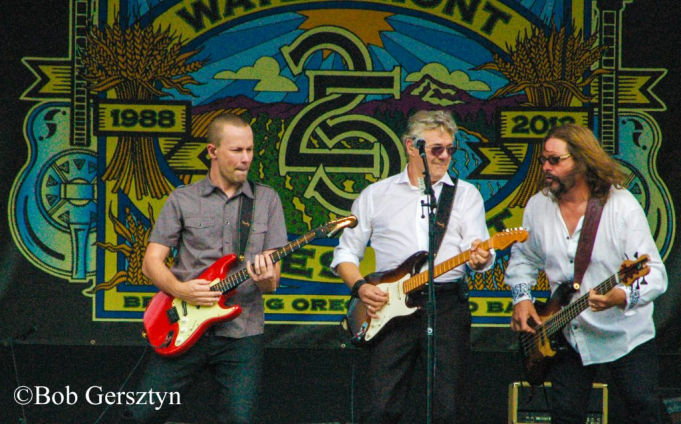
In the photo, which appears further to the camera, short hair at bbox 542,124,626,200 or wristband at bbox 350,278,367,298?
wristband at bbox 350,278,367,298

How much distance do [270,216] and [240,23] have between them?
7.48 feet

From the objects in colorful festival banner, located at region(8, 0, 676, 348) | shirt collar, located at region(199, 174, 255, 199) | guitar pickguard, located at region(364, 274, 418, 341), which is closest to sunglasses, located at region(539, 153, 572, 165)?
guitar pickguard, located at region(364, 274, 418, 341)

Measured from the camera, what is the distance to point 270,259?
454cm

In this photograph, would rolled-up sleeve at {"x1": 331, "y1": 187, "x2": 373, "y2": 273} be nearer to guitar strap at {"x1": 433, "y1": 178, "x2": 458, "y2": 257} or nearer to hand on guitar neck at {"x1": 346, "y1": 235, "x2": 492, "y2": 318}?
hand on guitar neck at {"x1": 346, "y1": 235, "x2": 492, "y2": 318}

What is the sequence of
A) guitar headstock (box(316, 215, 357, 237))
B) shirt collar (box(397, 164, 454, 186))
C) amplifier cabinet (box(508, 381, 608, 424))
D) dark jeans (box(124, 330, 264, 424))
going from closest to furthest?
dark jeans (box(124, 330, 264, 424)) < guitar headstock (box(316, 215, 357, 237)) < shirt collar (box(397, 164, 454, 186)) < amplifier cabinet (box(508, 381, 608, 424))

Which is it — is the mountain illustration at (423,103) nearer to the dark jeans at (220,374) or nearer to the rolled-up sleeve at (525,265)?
the rolled-up sleeve at (525,265)

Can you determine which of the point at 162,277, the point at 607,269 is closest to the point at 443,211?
the point at 607,269

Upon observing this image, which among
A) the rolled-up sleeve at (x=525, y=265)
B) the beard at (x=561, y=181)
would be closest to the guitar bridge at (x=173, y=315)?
the rolled-up sleeve at (x=525, y=265)

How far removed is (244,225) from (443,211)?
1095mm

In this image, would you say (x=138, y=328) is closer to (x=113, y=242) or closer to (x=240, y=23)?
(x=113, y=242)

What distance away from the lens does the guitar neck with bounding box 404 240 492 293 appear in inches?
181

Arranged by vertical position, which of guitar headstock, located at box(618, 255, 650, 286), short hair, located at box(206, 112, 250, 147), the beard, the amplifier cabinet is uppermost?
short hair, located at box(206, 112, 250, 147)

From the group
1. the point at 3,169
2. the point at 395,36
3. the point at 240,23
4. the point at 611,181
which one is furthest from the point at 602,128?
the point at 3,169

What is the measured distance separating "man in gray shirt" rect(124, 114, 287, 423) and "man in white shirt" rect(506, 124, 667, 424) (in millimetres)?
1414
